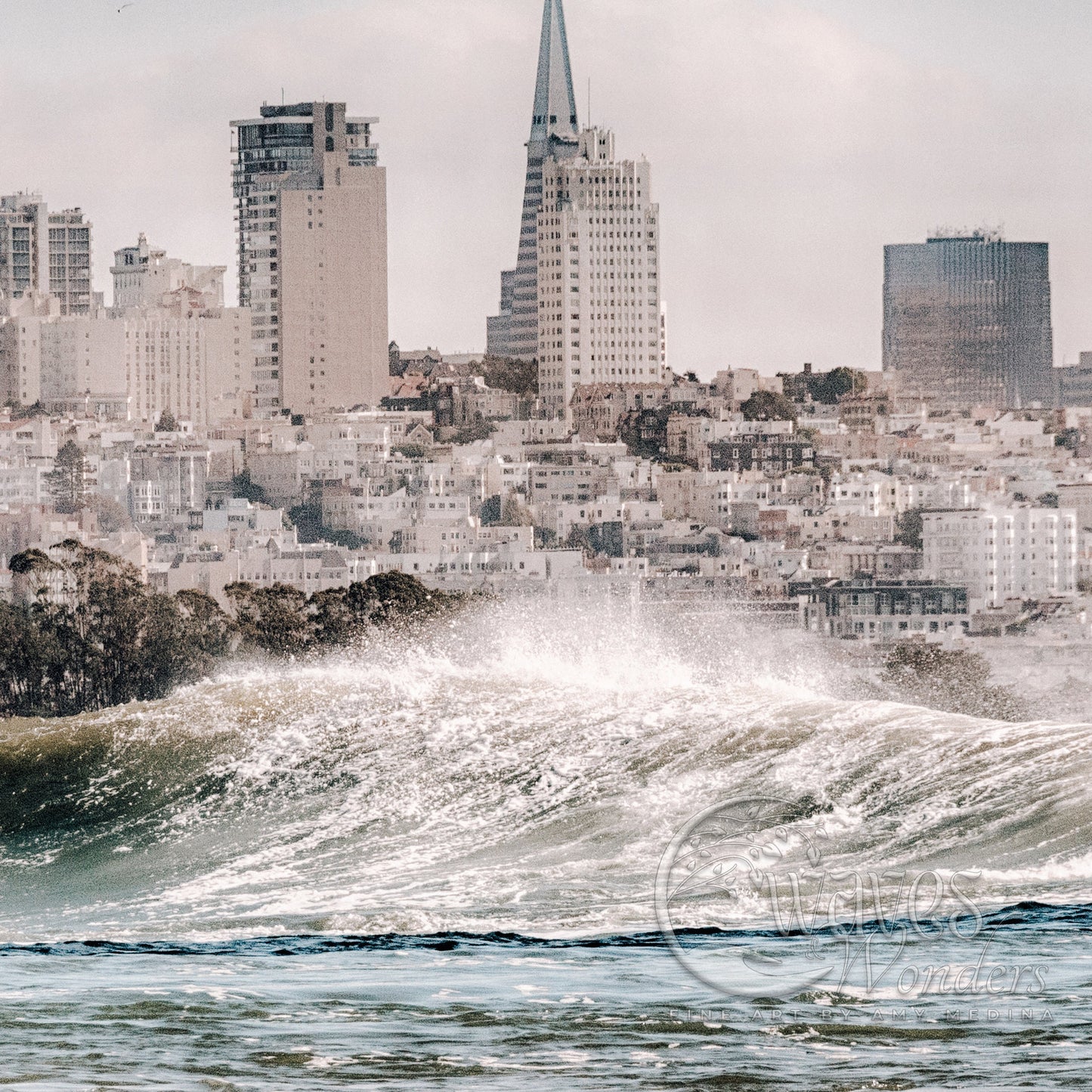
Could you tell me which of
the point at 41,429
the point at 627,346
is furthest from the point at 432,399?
the point at 41,429

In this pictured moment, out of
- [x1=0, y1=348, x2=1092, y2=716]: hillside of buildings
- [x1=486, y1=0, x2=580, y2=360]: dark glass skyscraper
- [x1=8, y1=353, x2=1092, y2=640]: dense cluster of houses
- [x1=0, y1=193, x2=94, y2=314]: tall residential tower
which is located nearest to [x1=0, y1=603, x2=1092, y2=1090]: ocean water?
[x1=0, y1=348, x2=1092, y2=716]: hillside of buildings

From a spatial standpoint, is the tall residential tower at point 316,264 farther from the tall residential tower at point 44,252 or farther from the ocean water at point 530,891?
the ocean water at point 530,891

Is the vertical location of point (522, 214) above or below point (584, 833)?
above

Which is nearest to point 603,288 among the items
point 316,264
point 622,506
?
point 316,264

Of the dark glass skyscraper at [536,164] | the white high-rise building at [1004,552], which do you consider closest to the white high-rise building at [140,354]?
the dark glass skyscraper at [536,164]

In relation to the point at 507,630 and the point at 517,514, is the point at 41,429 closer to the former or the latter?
the point at 517,514

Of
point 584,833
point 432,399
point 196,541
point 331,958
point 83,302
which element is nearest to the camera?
point 331,958
